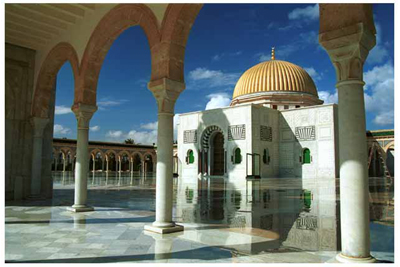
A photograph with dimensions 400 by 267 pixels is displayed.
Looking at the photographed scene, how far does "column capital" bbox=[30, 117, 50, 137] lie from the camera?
9117mm

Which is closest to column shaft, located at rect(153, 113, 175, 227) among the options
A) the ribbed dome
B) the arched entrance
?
the arched entrance

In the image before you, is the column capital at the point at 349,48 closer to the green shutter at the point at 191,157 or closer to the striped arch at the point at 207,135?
the striped arch at the point at 207,135

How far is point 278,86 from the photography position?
29422 mm

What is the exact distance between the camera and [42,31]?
26.8ft

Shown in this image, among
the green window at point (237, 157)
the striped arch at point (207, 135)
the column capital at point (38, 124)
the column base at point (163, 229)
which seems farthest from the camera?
the striped arch at point (207, 135)

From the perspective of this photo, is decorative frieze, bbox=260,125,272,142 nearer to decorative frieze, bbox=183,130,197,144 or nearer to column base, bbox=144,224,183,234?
decorative frieze, bbox=183,130,197,144

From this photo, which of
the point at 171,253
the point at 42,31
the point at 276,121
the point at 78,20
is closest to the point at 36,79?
the point at 42,31

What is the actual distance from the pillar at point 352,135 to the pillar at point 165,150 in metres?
2.44

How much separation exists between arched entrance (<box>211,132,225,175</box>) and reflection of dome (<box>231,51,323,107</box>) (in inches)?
178

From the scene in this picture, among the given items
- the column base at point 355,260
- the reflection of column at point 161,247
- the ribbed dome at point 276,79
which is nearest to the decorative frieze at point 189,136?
the ribbed dome at point 276,79

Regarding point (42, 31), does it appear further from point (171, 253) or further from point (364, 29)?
point (364, 29)

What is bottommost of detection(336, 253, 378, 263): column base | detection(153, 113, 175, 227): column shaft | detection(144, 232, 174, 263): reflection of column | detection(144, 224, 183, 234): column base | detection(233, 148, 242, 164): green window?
detection(144, 232, 174, 263): reflection of column

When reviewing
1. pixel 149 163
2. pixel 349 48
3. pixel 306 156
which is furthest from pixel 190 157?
pixel 349 48

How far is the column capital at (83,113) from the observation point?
699 centimetres
